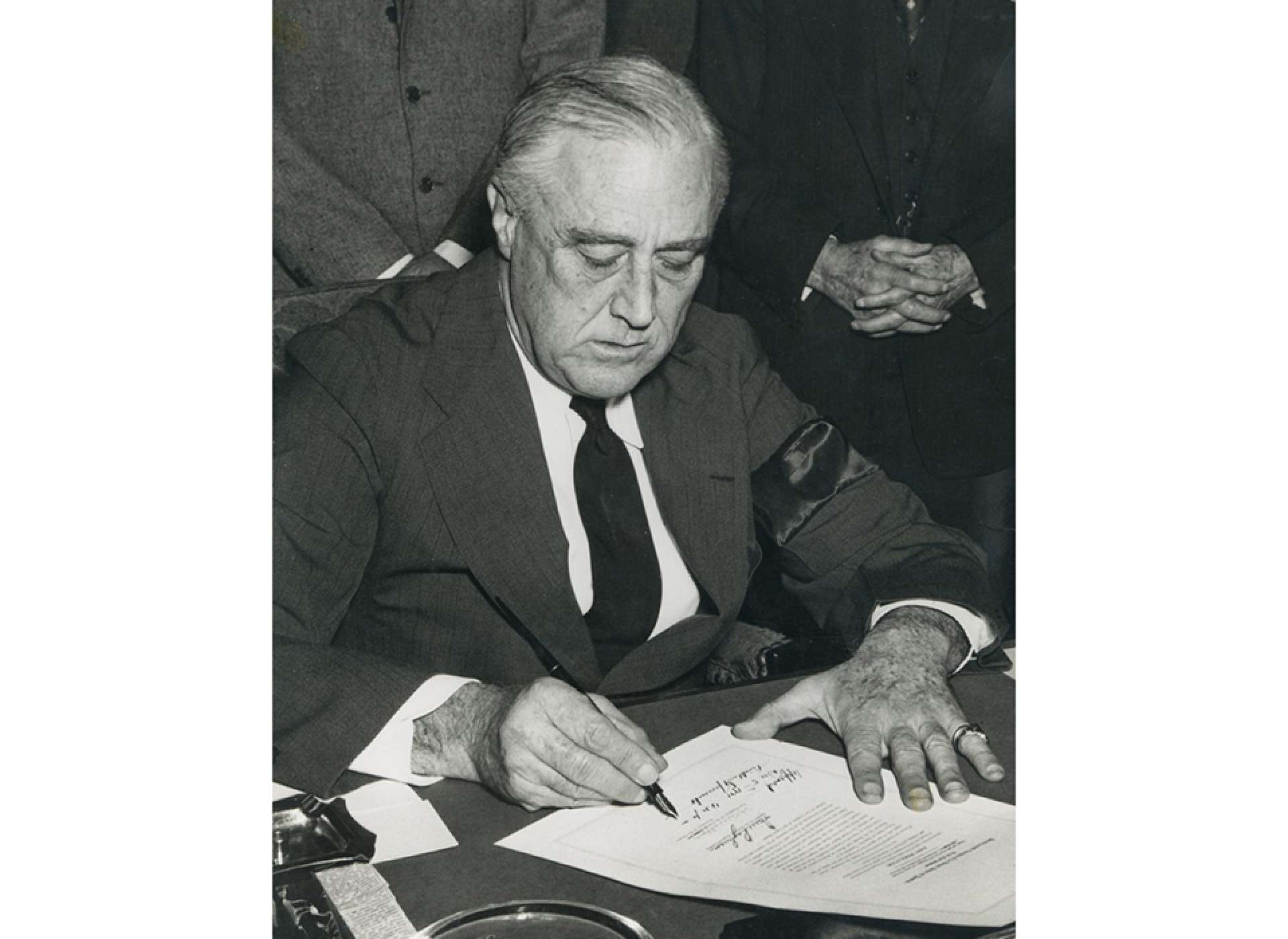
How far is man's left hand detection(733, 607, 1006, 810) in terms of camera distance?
1924 mm

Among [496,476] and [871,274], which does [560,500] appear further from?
[871,274]

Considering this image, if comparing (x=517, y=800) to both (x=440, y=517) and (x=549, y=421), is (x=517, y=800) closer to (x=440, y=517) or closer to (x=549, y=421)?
(x=440, y=517)

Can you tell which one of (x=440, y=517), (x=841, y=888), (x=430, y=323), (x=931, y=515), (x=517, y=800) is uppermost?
(x=430, y=323)

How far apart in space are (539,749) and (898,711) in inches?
22.5

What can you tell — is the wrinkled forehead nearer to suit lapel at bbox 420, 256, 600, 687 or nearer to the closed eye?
the closed eye

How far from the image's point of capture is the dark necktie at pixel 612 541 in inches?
81.0

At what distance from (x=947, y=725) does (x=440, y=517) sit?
32.4 inches

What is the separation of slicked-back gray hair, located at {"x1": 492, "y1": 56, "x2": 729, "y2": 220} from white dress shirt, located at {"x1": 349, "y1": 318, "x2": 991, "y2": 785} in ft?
0.84

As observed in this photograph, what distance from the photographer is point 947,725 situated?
2.01 meters

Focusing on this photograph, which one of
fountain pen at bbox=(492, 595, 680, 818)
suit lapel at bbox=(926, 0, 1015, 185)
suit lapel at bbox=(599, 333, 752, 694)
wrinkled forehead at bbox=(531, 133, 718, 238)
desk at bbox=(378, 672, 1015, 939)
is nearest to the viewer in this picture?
desk at bbox=(378, 672, 1015, 939)

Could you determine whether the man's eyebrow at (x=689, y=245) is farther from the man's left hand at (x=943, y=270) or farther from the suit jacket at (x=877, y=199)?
the man's left hand at (x=943, y=270)

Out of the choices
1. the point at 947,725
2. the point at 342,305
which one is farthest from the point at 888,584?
the point at 342,305

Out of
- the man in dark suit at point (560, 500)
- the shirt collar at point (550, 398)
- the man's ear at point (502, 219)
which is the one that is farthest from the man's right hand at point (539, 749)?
the man's ear at point (502, 219)

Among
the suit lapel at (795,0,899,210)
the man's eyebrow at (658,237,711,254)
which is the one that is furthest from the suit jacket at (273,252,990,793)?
the suit lapel at (795,0,899,210)
